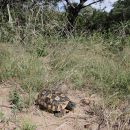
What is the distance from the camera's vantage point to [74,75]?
595 cm

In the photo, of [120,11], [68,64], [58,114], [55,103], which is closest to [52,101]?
[55,103]

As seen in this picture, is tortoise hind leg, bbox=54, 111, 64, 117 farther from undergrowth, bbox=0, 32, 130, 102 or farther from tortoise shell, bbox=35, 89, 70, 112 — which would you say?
undergrowth, bbox=0, 32, 130, 102

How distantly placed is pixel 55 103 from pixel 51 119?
0.77ft

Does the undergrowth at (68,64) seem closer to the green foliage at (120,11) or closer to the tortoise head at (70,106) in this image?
the tortoise head at (70,106)

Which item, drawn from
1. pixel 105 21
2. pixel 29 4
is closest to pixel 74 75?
pixel 29 4

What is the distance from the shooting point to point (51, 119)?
4770mm

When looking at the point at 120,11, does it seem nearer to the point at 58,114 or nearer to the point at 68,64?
the point at 68,64

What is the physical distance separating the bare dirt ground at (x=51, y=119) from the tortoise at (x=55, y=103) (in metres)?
0.07

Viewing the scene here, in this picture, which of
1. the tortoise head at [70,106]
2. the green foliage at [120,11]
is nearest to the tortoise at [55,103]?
the tortoise head at [70,106]

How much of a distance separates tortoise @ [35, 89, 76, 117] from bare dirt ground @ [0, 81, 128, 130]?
0.07 metres

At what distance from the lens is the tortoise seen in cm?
485

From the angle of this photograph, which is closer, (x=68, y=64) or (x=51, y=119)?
(x=51, y=119)

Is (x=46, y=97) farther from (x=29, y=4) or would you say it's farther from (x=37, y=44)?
(x=29, y=4)

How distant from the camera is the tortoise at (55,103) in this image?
4.85 meters
